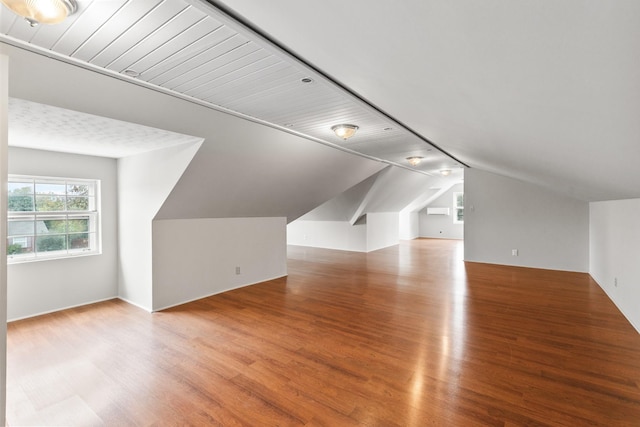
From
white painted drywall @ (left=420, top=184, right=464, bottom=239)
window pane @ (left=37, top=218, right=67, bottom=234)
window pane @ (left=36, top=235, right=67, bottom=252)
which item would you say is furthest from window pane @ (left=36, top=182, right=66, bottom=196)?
white painted drywall @ (left=420, top=184, right=464, bottom=239)

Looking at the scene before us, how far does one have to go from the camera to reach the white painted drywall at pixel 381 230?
350 inches

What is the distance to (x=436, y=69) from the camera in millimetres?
1240

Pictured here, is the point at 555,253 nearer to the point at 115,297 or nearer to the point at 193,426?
the point at 193,426

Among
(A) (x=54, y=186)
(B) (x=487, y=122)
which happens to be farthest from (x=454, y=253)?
(A) (x=54, y=186)

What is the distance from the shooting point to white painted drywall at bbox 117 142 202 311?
11.8ft

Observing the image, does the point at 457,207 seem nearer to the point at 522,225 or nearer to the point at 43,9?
the point at 522,225

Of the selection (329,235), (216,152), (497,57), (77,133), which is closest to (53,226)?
(77,133)

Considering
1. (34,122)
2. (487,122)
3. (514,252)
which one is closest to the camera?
(487,122)

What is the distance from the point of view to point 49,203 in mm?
3988

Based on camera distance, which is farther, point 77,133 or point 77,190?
point 77,190

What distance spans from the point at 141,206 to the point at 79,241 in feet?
3.76

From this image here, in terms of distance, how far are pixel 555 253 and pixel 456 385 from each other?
546 cm

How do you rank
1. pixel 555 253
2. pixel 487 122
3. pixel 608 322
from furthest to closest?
pixel 555 253 → pixel 608 322 → pixel 487 122

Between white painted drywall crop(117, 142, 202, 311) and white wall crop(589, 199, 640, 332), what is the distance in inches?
194
